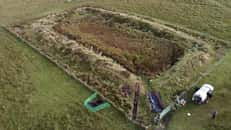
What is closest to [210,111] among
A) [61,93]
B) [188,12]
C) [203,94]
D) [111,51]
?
[203,94]

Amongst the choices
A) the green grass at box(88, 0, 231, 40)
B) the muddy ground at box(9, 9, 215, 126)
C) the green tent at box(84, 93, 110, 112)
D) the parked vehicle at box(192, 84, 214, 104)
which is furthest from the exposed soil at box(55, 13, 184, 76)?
the green tent at box(84, 93, 110, 112)

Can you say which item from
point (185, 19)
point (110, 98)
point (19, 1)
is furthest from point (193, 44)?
point (19, 1)

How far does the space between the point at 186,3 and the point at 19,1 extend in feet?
51.9

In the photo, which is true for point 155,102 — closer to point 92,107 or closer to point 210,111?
point 210,111

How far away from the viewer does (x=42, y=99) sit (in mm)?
15328

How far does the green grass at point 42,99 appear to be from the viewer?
45.8ft

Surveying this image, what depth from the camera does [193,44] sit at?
63.6ft

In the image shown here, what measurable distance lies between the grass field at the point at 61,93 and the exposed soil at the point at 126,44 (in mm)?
3053

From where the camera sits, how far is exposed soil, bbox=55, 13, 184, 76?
1783 centimetres

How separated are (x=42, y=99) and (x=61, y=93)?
1107 millimetres

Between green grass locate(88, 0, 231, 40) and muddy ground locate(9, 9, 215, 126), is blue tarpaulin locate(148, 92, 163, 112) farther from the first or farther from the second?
green grass locate(88, 0, 231, 40)

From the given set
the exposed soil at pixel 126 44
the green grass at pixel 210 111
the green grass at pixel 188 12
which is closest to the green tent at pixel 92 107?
the exposed soil at pixel 126 44

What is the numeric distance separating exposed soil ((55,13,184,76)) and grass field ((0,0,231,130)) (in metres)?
3.05

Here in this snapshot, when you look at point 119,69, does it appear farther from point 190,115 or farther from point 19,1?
point 19,1
